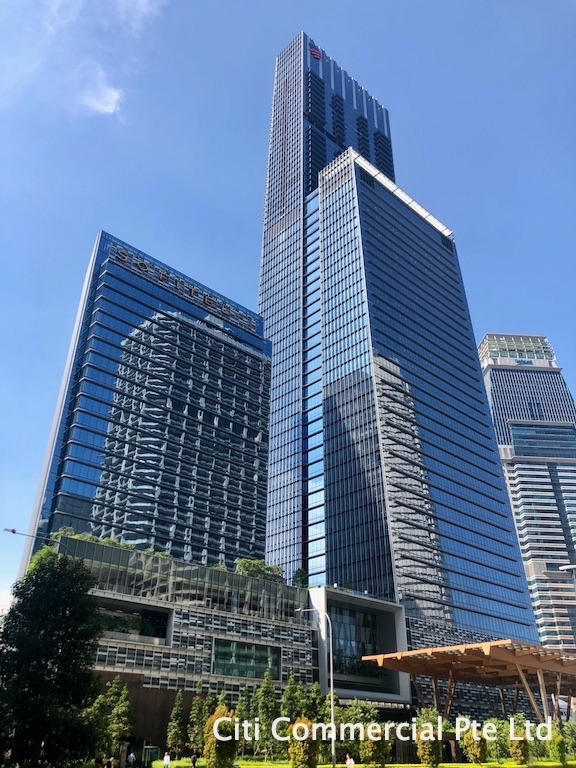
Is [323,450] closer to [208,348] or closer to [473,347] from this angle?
[208,348]

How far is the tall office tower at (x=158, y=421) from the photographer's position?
106 meters

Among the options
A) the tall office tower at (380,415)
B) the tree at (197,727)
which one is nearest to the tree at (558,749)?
the tree at (197,727)

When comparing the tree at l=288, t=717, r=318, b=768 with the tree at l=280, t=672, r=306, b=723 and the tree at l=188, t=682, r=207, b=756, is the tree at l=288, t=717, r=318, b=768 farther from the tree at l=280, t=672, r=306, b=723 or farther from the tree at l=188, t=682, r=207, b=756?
the tree at l=280, t=672, r=306, b=723

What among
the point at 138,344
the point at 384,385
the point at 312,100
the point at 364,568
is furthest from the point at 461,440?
the point at 312,100

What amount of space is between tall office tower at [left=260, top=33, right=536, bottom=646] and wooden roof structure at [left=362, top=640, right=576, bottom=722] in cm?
3219

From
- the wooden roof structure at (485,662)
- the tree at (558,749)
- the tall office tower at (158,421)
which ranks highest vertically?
the tall office tower at (158,421)

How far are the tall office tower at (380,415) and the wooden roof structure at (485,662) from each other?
32.2 metres

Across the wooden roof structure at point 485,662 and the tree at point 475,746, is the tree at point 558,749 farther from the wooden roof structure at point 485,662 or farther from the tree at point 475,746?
the tree at point 475,746

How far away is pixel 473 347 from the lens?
16112 centimetres

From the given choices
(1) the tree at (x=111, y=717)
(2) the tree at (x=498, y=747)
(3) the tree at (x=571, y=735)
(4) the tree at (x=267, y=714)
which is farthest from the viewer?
(3) the tree at (x=571, y=735)

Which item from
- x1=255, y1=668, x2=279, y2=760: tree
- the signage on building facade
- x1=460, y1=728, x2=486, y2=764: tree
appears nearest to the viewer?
x1=460, y1=728, x2=486, y2=764: tree

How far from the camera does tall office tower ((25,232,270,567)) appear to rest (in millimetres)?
106425

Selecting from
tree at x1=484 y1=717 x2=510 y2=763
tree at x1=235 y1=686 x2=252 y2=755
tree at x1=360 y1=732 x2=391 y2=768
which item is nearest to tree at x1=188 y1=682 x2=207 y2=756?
tree at x1=235 y1=686 x2=252 y2=755

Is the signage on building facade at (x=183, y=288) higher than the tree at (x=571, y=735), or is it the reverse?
the signage on building facade at (x=183, y=288)
